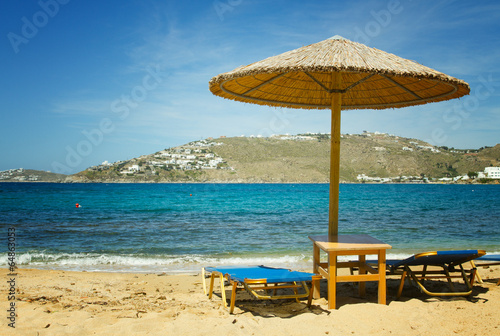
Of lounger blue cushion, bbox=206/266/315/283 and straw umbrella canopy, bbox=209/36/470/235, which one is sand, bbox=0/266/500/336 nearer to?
lounger blue cushion, bbox=206/266/315/283

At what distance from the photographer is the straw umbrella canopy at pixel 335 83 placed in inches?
131

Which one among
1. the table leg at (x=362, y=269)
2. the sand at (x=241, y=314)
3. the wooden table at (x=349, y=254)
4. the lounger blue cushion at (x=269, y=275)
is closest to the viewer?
the sand at (x=241, y=314)

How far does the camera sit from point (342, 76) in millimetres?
4922

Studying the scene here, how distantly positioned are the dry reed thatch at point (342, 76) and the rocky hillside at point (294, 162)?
6447cm

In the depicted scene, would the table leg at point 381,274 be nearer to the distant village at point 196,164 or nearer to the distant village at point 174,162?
the distant village at point 196,164

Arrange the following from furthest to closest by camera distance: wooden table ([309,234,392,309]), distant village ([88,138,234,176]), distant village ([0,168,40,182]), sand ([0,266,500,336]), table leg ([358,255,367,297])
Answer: distant village ([0,168,40,182])
distant village ([88,138,234,176])
table leg ([358,255,367,297])
wooden table ([309,234,392,309])
sand ([0,266,500,336])

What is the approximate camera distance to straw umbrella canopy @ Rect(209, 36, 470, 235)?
10.9 ft

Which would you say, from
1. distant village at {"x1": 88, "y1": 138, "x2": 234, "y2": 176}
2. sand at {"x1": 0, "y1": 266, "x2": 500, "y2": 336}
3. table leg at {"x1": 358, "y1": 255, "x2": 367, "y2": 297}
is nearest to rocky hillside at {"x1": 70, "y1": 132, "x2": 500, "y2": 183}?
distant village at {"x1": 88, "y1": 138, "x2": 234, "y2": 176}

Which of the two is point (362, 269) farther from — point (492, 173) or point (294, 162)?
point (492, 173)

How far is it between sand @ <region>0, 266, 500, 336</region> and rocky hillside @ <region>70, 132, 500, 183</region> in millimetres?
65854

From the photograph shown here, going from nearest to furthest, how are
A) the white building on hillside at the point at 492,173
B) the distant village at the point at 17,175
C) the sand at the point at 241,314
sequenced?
the sand at the point at 241,314
the white building on hillside at the point at 492,173
the distant village at the point at 17,175

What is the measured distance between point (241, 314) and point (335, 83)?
8.99ft

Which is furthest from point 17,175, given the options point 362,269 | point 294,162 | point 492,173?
point 492,173

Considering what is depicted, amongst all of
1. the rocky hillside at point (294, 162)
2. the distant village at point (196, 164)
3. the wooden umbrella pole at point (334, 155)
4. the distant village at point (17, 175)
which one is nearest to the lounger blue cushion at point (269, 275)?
the wooden umbrella pole at point (334, 155)
